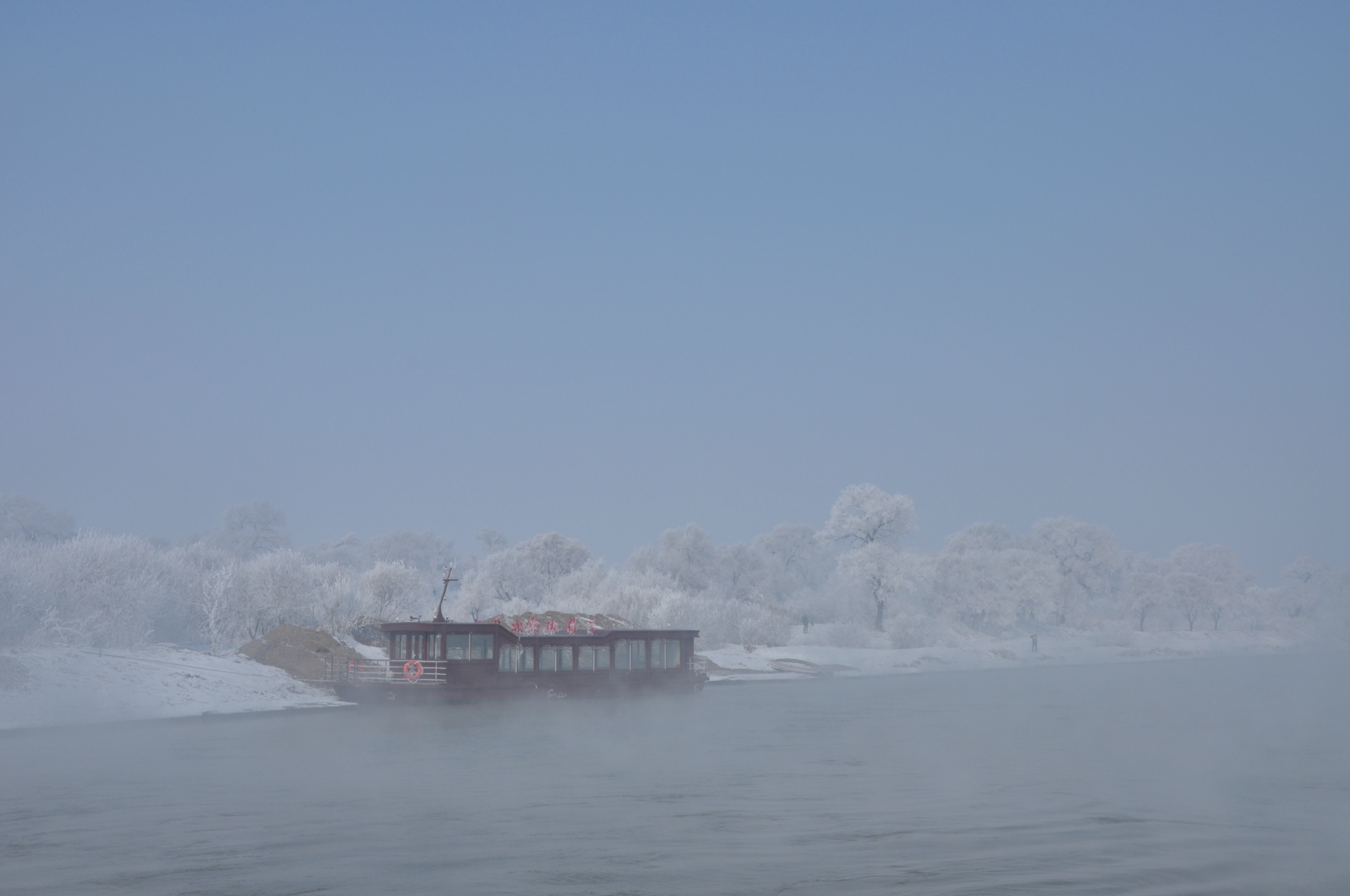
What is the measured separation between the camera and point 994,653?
313 feet

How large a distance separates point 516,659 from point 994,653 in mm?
56990

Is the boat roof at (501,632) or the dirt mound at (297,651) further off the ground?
the boat roof at (501,632)

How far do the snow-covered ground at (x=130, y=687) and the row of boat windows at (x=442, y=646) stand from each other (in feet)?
12.2

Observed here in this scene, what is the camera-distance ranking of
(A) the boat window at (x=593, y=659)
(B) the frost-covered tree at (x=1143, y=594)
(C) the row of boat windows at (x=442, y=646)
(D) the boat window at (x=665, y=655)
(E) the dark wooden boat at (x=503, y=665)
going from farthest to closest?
(B) the frost-covered tree at (x=1143, y=594) < (D) the boat window at (x=665, y=655) < (A) the boat window at (x=593, y=659) < (C) the row of boat windows at (x=442, y=646) < (E) the dark wooden boat at (x=503, y=665)

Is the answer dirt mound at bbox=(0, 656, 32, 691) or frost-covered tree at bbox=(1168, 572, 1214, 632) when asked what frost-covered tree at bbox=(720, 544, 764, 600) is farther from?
dirt mound at bbox=(0, 656, 32, 691)

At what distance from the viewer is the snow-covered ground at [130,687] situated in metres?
39.5

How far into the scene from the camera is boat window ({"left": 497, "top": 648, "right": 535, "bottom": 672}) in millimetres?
50406

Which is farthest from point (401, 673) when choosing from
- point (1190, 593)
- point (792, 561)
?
point (1190, 593)

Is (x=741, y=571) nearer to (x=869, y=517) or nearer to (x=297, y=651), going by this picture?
(x=869, y=517)

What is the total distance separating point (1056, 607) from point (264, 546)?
310 ft

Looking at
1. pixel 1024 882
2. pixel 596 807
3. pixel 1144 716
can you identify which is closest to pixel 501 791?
pixel 596 807

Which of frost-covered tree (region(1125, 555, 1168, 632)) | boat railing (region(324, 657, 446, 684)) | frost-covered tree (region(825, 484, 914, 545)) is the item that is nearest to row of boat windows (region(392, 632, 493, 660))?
boat railing (region(324, 657, 446, 684))

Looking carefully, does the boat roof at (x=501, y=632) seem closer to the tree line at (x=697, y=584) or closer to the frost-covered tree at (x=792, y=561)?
the tree line at (x=697, y=584)

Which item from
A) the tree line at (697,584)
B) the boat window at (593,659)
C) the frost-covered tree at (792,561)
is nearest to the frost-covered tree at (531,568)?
the tree line at (697,584)
